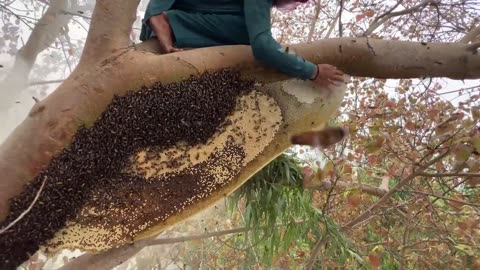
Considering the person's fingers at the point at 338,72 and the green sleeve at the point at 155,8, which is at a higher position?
the green sleeve at the point at 155,8

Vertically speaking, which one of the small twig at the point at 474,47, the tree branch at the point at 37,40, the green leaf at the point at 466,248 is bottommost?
the green leaf at the point at 466,248

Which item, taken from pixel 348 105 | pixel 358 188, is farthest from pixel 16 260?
pixel 348 105

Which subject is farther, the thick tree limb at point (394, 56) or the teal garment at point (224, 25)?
the thick tree limb at point (394, 56)

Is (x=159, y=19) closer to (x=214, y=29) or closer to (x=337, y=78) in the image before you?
(x=214, y=29)

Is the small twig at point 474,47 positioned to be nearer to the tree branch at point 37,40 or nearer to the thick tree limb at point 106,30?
the thick tree limb at point 106,30

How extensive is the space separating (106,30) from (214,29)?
0.41m

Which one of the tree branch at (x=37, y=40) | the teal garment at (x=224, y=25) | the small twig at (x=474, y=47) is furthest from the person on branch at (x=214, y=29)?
the tree branch at (x=37, y=40)

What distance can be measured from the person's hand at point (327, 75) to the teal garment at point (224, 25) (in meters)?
0.05

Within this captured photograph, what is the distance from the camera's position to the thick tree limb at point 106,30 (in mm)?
1525

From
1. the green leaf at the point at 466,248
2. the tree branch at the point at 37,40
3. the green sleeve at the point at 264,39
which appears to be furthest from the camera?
the tree branch at the point at 37,40

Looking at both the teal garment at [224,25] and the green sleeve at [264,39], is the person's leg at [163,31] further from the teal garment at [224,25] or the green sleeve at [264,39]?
the green sleeve at [264,39]

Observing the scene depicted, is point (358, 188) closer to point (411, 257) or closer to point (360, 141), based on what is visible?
point (360, 141)

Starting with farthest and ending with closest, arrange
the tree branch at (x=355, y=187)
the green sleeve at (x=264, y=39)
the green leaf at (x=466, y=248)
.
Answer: the tree branch at (x=355, y=187) < the green leaf at (x=466, y=248) < the green sleeve at (x=264, y=39)

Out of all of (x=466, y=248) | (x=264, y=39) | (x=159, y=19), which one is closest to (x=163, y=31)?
(x=159, y=19)
